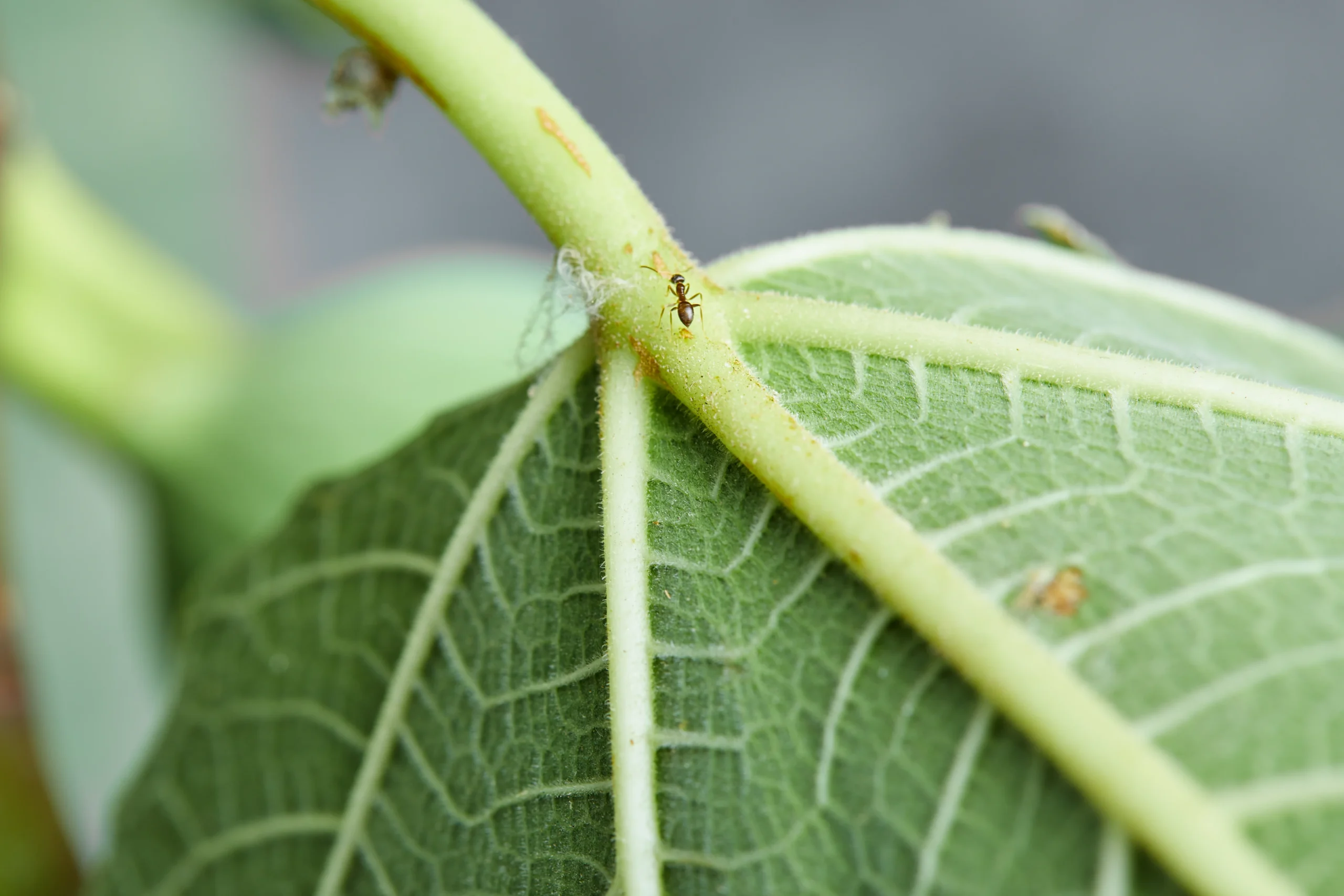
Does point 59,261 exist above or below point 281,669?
above

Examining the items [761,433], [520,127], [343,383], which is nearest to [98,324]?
[343,383]

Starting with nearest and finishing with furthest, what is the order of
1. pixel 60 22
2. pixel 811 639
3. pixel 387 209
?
pixel 811 639 → pixel 60 22 → pixel 387 209

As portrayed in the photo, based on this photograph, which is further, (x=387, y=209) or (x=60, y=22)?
(x=387, y=209)

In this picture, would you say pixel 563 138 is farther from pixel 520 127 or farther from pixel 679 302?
pixel 679 302

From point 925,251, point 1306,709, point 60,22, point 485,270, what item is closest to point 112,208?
point 60,22

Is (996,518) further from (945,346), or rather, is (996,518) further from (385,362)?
(385,362)

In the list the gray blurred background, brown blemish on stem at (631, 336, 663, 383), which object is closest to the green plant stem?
brown blemish on stem at (631, 336, 663, 383)

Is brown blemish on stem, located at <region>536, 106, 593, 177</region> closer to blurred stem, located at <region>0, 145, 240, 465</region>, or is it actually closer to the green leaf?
the green leaf

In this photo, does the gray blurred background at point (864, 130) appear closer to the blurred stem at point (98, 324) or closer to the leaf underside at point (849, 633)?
the blurred stem at point (98, 324)
